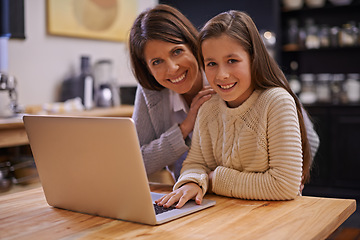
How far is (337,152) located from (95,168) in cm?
333

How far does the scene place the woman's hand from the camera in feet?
5.01

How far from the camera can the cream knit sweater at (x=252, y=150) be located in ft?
3.81

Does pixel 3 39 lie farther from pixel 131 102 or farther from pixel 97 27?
pixel 131 102

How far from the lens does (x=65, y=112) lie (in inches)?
125

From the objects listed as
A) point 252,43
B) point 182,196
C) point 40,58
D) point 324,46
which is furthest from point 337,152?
point 182,196

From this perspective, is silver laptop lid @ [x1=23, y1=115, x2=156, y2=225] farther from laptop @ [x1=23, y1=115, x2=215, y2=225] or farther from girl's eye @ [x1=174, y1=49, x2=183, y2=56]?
girl's eye @ [x1=174, y1=49, x2=183, y2=56]

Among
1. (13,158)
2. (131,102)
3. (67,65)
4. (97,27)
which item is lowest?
(13,158)

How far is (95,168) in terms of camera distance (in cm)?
104

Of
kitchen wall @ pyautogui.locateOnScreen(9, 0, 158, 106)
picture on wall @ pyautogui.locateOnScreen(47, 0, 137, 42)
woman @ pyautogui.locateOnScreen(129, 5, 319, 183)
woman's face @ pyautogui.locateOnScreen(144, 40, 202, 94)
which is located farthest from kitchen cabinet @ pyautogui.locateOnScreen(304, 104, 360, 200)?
woman's face @ pyautogui.locateOnScreen(144, 40, 202, 94)

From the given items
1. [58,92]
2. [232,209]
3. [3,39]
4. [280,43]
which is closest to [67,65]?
[58,92]

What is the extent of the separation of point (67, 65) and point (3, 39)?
0.62 metres

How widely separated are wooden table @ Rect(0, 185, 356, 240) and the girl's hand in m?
0.05

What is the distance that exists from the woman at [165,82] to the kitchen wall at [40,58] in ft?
6.02

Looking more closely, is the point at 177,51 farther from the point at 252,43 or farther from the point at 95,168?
the point at 95,168
